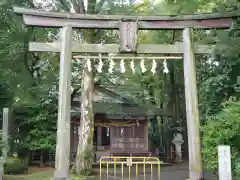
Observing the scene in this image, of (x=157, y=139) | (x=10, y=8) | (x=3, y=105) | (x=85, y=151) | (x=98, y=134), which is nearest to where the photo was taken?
(x=85, y=151)

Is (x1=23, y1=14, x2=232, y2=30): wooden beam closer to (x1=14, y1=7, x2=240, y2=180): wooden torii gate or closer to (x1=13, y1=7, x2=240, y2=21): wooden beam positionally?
(x1=14, y1=7, x2=240, y2=180): wooden torii gate

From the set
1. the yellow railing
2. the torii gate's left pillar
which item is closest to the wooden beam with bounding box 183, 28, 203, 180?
the yellow railing

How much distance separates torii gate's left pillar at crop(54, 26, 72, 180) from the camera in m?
10.2

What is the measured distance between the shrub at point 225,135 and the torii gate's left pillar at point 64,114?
14.6 feet

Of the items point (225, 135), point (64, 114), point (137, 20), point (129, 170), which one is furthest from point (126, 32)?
point (129, 170)

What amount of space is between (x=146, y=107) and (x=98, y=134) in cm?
535

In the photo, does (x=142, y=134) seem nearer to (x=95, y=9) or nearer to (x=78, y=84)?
(x=78, y=84)

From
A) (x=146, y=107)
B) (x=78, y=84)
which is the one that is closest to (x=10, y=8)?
(x=78, y=84)

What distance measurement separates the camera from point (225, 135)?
9703mm

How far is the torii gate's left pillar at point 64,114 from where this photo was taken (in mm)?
10172

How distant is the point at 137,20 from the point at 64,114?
4.10 metres

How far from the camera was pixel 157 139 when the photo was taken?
1184 inches

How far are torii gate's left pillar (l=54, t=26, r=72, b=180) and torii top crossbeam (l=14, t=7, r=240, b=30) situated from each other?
1.33ft

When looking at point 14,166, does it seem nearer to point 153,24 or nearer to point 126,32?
point 126,32
